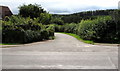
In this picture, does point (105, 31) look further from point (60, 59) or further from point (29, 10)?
point (29, 10)

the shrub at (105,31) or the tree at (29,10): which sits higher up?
the tree at (29,10)

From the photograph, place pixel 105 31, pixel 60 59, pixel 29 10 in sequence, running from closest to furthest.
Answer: pixel 60 59
pixel 105 31
pixel 29 10

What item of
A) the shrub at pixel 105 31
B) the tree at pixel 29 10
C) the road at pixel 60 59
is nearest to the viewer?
the road at pixel 60 59

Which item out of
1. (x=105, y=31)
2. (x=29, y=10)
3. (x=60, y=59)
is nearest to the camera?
(x=60, y=59)

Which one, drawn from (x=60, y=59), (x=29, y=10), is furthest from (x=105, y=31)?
(x=29, y=10)

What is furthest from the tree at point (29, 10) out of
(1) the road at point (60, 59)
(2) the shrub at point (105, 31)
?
(1) the road at point (60, 59)

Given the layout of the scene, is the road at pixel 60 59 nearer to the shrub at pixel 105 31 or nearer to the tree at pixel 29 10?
the shrub at pixel 105 31

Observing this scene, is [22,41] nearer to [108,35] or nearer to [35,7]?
[108,35]

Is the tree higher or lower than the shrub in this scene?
higher

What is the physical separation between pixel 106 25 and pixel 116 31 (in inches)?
50.5

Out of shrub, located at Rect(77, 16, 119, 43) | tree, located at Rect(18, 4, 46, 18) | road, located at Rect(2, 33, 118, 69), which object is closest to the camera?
road, located at Rect(2, 33, 118, 69)

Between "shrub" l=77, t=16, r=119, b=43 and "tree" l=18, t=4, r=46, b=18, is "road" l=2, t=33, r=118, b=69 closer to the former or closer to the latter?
"shrub" l=77, t=16, r=119, b=43

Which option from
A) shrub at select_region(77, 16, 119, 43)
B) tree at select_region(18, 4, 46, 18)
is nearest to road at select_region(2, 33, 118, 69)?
shrub at select_region(77, 16, 119, 43)

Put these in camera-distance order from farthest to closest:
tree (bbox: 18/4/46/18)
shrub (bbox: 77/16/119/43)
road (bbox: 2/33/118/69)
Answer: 1. tree (bbox: 18/4/46/18)
2. shrub (bbox: 77/16/119/43)
3. road (bbox: 2/33/118/69)
